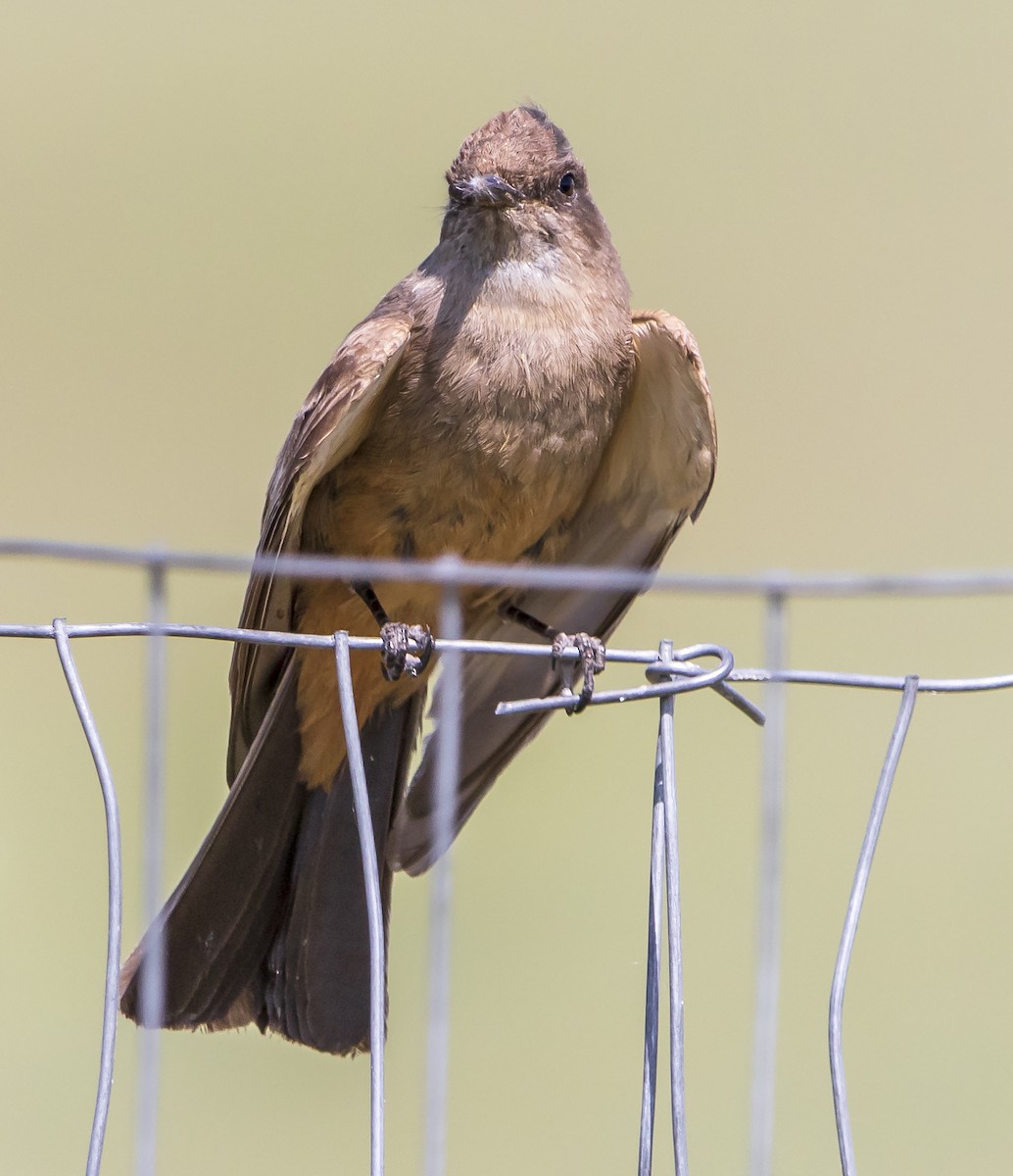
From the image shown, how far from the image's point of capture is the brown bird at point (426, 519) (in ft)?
11.1

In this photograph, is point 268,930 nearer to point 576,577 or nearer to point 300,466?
point 300,466

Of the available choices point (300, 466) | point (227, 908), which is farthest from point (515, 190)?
point (227, 908)

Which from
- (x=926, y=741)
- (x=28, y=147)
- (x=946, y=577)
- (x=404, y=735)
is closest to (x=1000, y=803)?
(x=926, y=741)

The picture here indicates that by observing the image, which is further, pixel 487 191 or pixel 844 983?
pixel 487 191

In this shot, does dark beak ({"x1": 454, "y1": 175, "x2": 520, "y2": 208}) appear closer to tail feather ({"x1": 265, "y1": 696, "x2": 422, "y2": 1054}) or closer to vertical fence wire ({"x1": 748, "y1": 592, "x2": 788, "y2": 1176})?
tail feather ({"x1": 265, "y1": 696, "x2": 422, "y2": 1054})

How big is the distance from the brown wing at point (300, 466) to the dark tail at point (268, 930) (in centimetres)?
18

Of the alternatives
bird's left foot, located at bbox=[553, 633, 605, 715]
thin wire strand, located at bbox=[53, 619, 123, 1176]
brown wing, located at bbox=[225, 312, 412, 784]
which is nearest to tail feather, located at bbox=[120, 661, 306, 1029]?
brown wing, located at bbox=[225, 312, 412, 784]

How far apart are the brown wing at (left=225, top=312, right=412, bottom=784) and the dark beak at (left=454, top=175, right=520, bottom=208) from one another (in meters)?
0.32

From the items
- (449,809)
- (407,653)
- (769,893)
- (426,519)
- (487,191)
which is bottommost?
(769,893)

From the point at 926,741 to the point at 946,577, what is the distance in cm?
455

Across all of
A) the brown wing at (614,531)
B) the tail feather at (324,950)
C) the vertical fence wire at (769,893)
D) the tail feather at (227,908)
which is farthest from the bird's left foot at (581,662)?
the vertical fence wire at (769,893)

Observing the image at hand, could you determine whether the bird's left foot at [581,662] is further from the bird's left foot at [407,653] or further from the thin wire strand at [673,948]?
the thin wire strand at [673,948]

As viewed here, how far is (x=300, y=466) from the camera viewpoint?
3.45 metres

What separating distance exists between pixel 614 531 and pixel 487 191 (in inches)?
34.3
